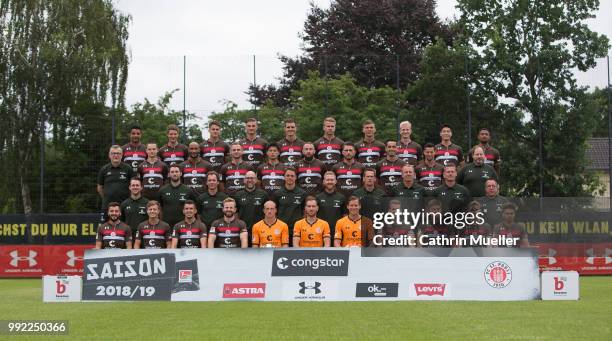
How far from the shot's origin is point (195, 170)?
18.7m

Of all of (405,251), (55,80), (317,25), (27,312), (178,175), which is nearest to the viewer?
(27,312)

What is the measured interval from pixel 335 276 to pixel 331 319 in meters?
2.81

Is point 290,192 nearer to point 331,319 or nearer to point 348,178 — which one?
point 348,178

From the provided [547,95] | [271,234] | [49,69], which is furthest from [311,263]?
[49,69]

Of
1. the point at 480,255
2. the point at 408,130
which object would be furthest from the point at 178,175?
the point at 480,255

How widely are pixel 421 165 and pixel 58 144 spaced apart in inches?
471

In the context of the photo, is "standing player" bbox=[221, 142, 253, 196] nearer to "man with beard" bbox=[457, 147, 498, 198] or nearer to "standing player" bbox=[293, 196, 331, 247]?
"standing player" bbox=[293, 196, 331, 247]

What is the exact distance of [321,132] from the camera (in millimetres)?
29438

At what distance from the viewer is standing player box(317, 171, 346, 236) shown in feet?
56.0

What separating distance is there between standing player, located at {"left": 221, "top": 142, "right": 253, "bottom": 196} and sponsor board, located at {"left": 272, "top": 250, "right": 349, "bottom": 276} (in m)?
3.30

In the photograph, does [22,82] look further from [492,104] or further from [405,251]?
[405,251]

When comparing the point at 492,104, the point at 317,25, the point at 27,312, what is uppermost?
the point at 317,25

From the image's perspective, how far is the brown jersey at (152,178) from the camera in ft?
61.1

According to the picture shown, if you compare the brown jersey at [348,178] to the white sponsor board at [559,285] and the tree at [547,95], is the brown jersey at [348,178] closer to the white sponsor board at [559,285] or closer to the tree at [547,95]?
the white sponsor board at [559,285]
